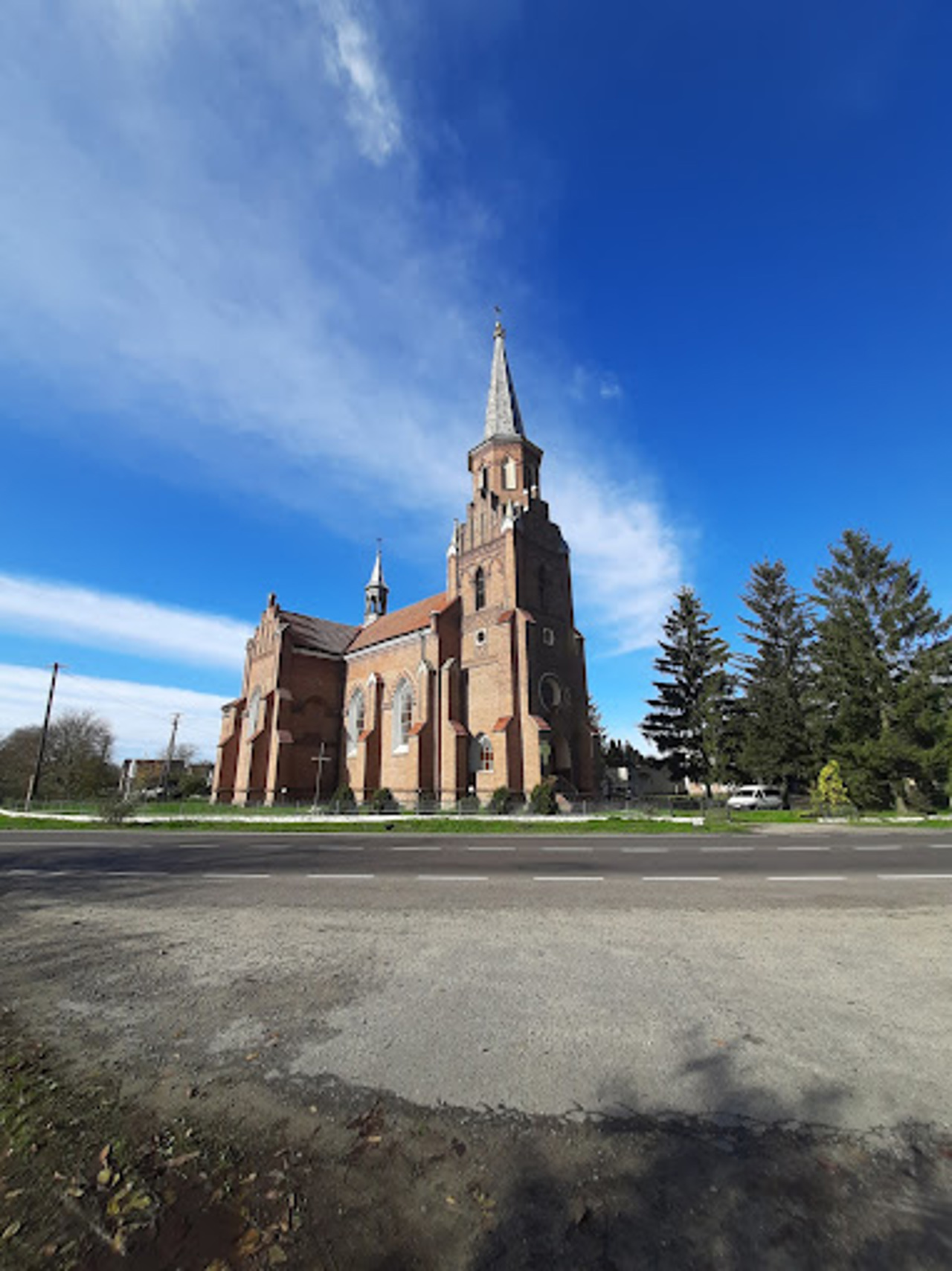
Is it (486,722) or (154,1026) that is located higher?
(486,722)

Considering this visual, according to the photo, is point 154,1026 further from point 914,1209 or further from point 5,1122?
point 914,1209

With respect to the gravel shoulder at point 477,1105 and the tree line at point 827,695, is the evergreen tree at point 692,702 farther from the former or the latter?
the gravel shoulder at point 477,1105

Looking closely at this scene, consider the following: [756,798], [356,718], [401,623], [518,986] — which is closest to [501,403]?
[401,623]

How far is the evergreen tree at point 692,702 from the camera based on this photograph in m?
37.7

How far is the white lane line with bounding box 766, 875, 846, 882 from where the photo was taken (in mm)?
9367

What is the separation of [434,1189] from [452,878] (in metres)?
7.36

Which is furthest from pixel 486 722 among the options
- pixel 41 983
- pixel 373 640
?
pixel 41 983

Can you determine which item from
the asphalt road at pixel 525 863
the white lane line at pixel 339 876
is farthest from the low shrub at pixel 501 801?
the white lane line at pixel 339 876

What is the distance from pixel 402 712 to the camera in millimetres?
33500

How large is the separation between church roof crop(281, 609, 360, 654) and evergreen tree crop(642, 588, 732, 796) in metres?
22.5

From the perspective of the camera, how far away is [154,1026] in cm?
378

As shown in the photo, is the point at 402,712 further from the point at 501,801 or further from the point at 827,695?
the point at 827,695

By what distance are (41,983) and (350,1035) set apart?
2.95 meters

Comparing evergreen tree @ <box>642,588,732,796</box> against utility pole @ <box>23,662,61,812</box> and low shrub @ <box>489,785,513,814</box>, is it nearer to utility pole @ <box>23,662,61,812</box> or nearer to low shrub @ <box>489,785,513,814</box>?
low shrub @ <box>489,785,513,814</box>
